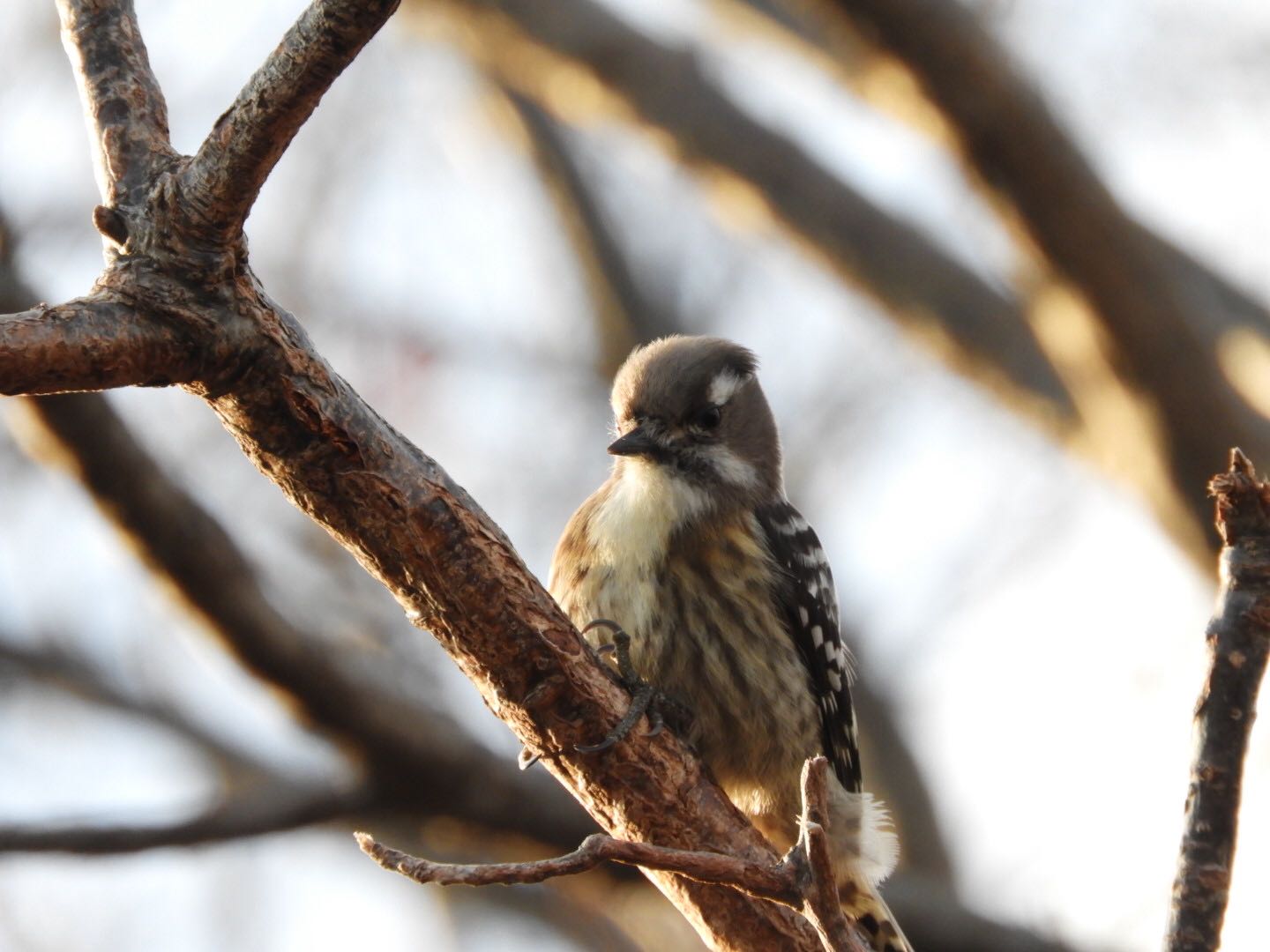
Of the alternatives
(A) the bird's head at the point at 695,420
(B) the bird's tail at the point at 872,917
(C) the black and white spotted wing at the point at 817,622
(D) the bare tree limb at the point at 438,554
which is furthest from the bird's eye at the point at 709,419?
(D) the bare tree limb at the point at 438,554

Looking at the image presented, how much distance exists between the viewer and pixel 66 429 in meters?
5.57

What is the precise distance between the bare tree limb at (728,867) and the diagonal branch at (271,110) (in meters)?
1.27

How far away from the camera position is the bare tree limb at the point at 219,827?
525 cm

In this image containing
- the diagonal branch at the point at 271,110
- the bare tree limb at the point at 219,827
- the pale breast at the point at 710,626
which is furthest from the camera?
the bare tree limb at the point at 219,827

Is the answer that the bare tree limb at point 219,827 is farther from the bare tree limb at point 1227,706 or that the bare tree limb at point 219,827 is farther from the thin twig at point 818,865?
the bare tree limb at point 1227,706

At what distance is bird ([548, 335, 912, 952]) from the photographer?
16.8ft

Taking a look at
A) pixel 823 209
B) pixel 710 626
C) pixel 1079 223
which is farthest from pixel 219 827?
pixel 823 209

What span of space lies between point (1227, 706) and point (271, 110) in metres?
2.09

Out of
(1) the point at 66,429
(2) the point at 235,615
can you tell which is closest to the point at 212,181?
(1) the point at 66,429

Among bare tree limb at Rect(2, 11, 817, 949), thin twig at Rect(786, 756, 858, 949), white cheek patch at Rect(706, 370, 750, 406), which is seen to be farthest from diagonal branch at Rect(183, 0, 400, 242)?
white cheek patch at Rect(706, 370, 750, 406)

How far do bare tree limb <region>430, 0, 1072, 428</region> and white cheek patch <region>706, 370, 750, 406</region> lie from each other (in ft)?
8.90

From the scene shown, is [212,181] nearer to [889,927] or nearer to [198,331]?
[198,331]

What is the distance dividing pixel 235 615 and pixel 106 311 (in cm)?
319

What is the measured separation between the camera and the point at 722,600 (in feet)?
17.3
